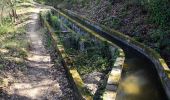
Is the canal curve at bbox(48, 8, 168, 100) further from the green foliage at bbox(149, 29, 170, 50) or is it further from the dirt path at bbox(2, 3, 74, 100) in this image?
the dirt path at bbox(2, 3, 74, 100)

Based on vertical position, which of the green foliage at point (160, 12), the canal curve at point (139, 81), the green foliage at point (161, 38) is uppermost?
the green foliage at point (160, 12)

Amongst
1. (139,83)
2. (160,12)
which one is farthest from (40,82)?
(160,12)

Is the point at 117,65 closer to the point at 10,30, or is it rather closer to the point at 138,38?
the point at 138,38

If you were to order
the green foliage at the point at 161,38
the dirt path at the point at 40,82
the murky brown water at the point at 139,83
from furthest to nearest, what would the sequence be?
the green foliage at the point at 161,38
the murky brown water at the point at 139,83
the dirt path at the point at 40,82

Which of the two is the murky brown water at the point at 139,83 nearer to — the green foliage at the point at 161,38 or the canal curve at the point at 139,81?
the canal curve at the point at 139,81

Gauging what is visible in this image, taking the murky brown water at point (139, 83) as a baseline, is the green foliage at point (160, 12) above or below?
above

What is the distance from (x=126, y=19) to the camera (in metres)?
23.0

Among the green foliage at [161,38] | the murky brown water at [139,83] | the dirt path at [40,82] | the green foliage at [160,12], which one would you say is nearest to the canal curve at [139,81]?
the murky brown water at [139,83]

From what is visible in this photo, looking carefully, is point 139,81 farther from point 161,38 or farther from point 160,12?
point 160,12

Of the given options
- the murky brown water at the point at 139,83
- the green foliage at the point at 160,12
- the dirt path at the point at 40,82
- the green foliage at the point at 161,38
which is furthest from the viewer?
the green foliage at the point at 160,12

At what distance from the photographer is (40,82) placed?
39.5 ft

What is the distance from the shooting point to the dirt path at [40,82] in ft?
34.8

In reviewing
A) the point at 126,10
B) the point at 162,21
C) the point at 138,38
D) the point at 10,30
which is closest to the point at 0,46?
the point at 10,30

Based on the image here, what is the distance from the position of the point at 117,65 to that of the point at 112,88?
276 cm
